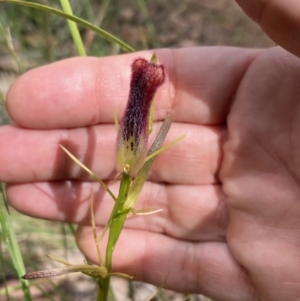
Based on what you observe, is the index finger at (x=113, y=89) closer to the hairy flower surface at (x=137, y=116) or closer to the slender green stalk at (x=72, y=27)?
the slender green stalk at (x=72, y=27)

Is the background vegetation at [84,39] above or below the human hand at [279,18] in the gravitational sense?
below

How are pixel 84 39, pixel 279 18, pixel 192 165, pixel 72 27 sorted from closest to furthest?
pixel 279 18
pixel 72 27
pixel 192 165
pixel 84 39

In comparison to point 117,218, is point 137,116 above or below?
above

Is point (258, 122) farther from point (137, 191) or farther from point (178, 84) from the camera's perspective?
point (137, 191)

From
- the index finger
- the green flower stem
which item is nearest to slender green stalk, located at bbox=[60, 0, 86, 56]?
the index finger

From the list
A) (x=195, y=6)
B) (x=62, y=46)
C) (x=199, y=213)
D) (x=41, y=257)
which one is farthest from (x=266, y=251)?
(x=195, y=6)

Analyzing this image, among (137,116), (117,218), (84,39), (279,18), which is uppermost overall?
(279,18)

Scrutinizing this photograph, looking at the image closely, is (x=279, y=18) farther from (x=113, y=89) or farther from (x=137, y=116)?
(x=113, y=89)

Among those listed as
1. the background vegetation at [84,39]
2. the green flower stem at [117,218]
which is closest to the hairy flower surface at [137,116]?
the green flower stem at [117,218]

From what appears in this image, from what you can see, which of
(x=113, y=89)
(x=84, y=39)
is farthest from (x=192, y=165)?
(x=84, y=39)
